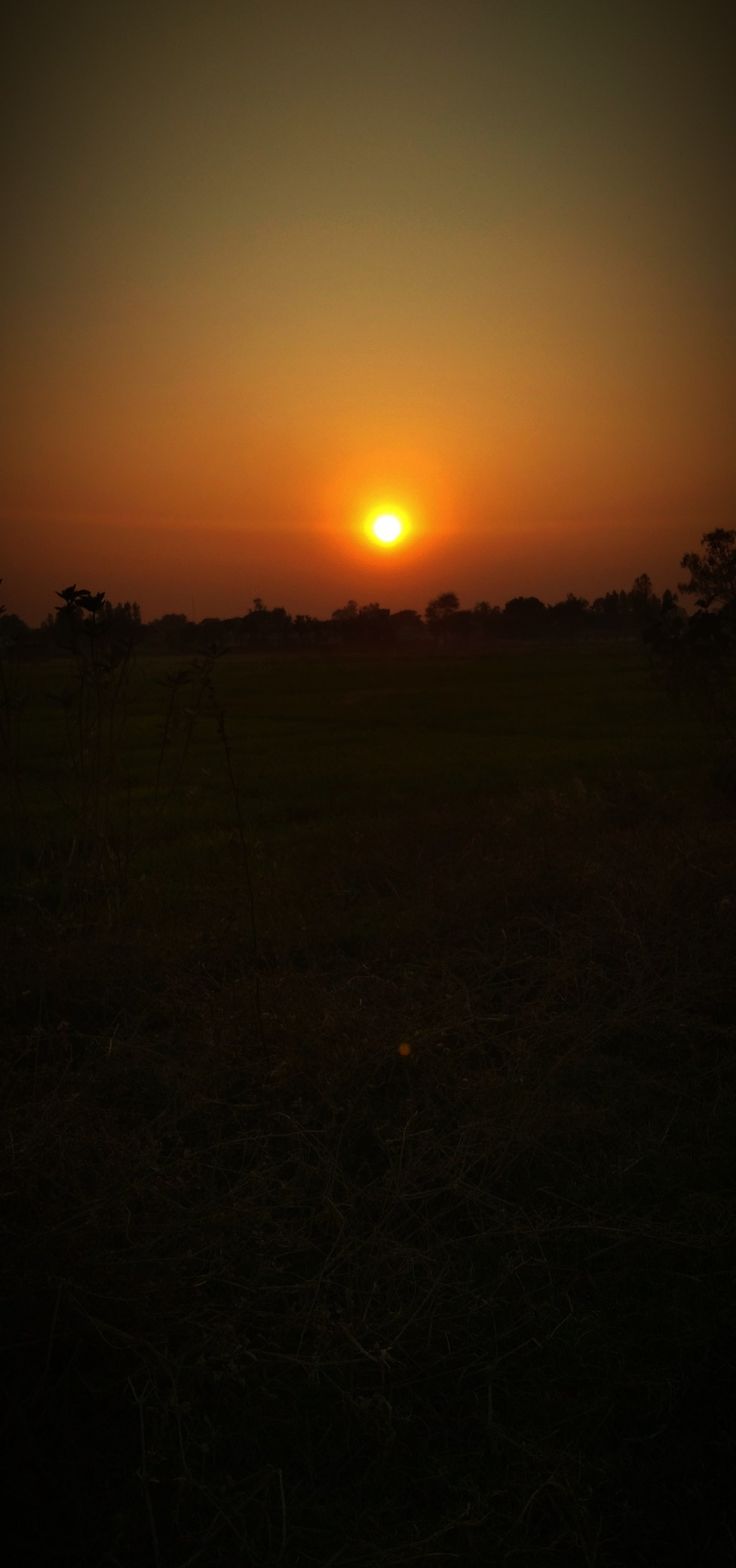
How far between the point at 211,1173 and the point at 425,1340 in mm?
923

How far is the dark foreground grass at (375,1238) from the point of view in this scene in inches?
72.7

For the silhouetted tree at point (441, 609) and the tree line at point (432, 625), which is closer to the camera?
the tree line at point (432, 625)

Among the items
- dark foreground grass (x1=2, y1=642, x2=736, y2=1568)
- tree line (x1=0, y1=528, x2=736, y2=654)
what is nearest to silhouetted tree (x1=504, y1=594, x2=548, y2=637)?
tree line (x1=0, y1=528, x2=736, y2=654)

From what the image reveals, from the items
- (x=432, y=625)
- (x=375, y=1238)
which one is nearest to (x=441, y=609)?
(x=432, y=625)

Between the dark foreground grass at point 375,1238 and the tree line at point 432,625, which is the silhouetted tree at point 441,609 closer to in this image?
the tree line at point 432,625

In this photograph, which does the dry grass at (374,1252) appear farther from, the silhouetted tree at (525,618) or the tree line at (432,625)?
the silhouetted tree at (525,618)

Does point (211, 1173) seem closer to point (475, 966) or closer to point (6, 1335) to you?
point (6, 1335)

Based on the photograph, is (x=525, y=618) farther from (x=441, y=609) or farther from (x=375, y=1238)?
(x=375, y=1238)

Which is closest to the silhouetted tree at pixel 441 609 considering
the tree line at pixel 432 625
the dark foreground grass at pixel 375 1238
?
the tree line at pixel 432 625

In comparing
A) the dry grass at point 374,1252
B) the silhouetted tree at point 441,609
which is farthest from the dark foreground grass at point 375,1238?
the silhouetted tree at point 441,609

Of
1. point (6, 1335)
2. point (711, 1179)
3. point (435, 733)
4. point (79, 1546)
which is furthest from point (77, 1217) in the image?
point (435, 733)

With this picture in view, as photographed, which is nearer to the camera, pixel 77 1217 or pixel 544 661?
pixel 77 1217

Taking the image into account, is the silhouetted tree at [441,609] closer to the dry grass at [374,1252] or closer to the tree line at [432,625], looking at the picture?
the tree line at [432,625]

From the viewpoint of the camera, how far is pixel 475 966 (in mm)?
4543
